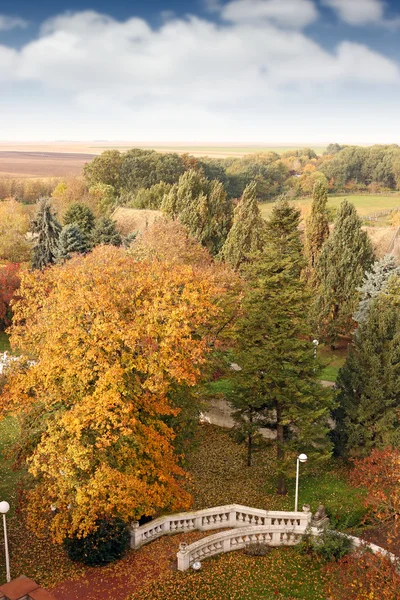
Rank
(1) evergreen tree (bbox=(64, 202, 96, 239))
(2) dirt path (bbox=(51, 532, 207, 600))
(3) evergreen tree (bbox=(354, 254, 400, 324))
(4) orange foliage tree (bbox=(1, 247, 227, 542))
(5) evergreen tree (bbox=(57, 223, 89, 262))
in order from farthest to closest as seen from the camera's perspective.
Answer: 1. (1) evergreen tree (bbox=(64, 202, 96, 239))
2. (5) evergreen tree (bbox=(57, 223, 89, 262))
3. (3) evergreen tree (bbox=(354, 254, 400, 324))
4. (4) orange foliage tree (bbox=(1, 247, 227, 542))
5. (2) dirt path (bbox=(51, 532, 207, 600))

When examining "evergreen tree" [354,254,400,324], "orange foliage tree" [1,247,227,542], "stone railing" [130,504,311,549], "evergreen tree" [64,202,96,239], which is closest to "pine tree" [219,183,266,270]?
"evergreen tree" [354,254,400,324]

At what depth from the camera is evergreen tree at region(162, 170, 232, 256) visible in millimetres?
56938

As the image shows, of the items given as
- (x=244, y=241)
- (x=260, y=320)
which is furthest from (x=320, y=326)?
(x=260, y=320)

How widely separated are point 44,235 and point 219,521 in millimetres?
37856

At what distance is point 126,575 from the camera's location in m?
19.7

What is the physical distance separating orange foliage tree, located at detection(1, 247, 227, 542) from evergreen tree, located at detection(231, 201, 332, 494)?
453 cm

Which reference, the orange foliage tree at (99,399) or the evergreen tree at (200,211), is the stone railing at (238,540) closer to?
the orange foliage tree at (99,399)

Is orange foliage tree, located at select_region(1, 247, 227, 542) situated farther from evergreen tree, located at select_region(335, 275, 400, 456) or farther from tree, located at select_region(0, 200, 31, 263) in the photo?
tree, located at select_region(0, 200, 31, 263)

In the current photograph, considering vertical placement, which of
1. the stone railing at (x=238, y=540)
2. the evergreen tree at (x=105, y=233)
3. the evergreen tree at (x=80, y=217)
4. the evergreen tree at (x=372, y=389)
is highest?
the evergreen tree at (x=80, y=217)

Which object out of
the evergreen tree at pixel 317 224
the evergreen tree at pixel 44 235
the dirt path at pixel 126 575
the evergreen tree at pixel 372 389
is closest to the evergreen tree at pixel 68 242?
the evergreen tree at pixel 44 235

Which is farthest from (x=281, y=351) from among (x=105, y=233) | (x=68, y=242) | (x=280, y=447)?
(x=105, y=233)

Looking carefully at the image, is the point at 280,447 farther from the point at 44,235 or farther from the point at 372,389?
the point at 44,235

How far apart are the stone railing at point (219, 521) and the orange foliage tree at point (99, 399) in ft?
3.13

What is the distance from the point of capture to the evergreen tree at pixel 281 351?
81.7 feet
